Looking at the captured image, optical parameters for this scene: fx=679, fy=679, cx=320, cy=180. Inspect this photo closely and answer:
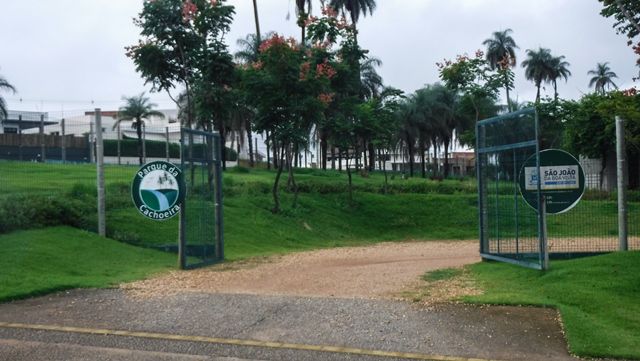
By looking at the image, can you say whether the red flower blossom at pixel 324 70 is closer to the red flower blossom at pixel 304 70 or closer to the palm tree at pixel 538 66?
the red flower blossom at pixel 304 70

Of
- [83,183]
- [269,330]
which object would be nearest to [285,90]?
[83,183]

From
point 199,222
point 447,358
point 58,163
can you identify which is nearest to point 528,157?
point 447,358

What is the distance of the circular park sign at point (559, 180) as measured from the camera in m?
→ 10.1

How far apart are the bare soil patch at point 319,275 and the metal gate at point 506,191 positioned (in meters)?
1.16

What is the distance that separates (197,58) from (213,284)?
1275cm

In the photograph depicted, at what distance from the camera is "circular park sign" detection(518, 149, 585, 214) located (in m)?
10.1

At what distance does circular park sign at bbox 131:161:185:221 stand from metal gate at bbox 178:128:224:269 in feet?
0.92

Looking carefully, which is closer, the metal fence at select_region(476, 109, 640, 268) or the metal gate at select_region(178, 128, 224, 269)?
the metal fence at select_region(476, 109, 640, 268)

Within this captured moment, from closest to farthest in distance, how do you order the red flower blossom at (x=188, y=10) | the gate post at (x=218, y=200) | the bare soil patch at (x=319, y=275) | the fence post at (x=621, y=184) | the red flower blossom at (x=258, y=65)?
the bare soil patch at (x=319, y=275) < the fence post at (x=621, y=184) < the gate post at (x=218, y=200) < the red flower blossom at (x=188, y=10) < the red flower blossom at (x=258, y=65)

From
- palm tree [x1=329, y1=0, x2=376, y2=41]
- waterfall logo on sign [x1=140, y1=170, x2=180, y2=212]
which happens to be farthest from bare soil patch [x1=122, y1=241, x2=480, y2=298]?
palm tree [x1=329, y1=0, x2=376, y2=41]

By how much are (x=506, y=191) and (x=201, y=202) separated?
19.8 ft

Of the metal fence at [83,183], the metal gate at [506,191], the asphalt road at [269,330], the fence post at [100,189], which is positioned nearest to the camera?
the asphalt road at [269,330]

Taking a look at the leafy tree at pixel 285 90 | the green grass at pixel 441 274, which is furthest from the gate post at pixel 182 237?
the leafy tree at pixel 285 90

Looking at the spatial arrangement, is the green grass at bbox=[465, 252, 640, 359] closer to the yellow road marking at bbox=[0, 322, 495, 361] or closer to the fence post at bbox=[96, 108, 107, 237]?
the yellow road marking at bbox=[0, 322, 495, 361]
